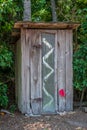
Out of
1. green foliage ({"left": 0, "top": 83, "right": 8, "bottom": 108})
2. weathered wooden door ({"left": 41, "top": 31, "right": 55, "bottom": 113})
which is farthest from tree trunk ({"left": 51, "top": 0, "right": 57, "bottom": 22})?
green foliage ({"left": 0, "top": 83, "right": 8, "bottom": 108})

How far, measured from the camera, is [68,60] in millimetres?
7418

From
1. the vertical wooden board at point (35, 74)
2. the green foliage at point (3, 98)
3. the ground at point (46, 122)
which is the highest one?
the vertical wooden board at point (35, 74)

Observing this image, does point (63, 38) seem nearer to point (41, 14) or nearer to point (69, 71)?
point (69, 71)

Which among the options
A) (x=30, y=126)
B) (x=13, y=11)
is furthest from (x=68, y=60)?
(x=13, y=11)

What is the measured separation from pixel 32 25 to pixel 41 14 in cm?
290

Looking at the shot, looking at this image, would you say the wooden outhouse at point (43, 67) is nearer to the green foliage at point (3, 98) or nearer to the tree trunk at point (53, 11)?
the green foliage at point (3, 98)

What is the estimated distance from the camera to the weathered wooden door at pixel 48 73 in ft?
23.7

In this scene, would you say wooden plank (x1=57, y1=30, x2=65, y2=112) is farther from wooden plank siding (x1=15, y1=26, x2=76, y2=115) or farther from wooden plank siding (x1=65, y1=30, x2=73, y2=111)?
wooden plank siding (x1=65, y1=30, x2=73, y2=111)

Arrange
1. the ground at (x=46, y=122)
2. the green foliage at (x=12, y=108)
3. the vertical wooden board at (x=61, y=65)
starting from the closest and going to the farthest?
the ground at (x=46, y=122) → the vertical wooden board at (x=61, y=65) → the green foliage at (x=12, y=108)

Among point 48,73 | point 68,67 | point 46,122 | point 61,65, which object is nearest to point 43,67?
point 48,73

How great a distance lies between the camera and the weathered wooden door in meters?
7.23

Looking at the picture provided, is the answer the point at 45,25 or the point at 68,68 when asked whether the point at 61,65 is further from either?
the point at 45,25

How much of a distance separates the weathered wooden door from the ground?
36cm

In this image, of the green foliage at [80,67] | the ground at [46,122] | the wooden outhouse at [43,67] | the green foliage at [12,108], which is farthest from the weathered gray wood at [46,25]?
the green foliage at [12,108]
